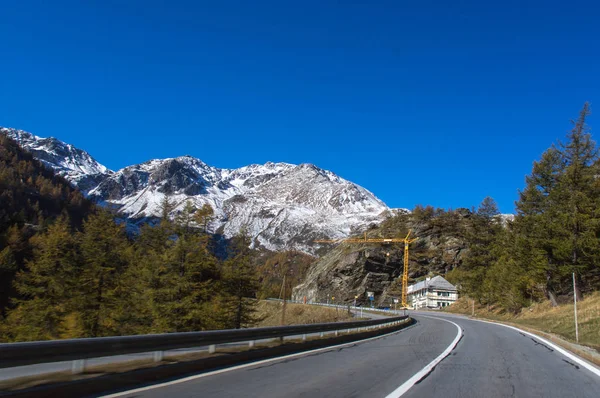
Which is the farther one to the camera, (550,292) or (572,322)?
(550,292)

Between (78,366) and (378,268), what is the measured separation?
4756 inches

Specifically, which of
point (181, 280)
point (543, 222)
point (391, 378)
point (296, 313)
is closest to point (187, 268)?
point (181, 280)

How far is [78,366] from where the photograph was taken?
749 centimetres

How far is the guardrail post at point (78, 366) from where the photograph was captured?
290 inches

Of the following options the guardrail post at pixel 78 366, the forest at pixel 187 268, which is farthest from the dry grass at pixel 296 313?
the guardrail post at pixel 78 366

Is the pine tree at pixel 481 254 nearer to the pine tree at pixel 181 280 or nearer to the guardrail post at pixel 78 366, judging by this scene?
the pine tree at pixel 181 280

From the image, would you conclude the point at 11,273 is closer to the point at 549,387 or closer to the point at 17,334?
the point at 17,334

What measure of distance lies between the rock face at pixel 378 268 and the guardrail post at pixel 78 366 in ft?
361

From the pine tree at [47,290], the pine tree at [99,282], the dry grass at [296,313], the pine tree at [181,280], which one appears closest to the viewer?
the pine tree at [47,290]

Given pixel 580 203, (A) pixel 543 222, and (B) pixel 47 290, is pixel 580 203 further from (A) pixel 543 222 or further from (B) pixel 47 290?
(B) pixel 47 290

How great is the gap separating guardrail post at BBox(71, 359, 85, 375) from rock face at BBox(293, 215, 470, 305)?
109973 millimetres

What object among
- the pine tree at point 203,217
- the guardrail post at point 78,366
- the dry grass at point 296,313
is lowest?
the dry grass at point 296,313

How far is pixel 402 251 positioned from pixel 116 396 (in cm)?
13449

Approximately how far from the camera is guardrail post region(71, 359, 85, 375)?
7.37m
